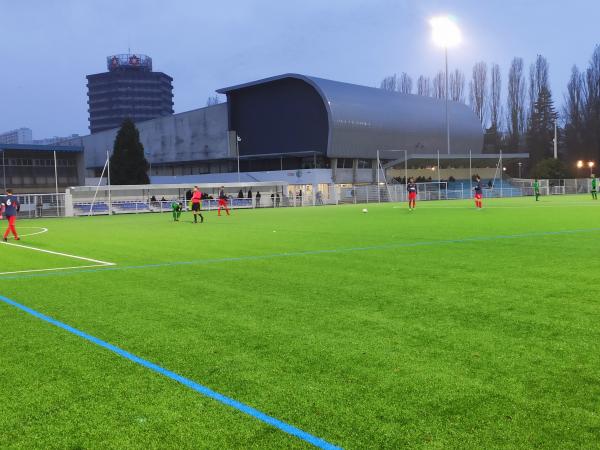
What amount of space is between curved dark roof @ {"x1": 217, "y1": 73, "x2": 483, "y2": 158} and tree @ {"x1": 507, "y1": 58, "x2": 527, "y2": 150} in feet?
38.0

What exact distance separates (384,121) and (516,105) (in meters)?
33.3

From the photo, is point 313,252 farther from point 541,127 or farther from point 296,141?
point 541,127

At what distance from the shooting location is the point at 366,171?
7825cm

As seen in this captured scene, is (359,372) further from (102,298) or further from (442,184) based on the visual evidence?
(442,184)

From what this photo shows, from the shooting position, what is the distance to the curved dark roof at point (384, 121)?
2781 inches

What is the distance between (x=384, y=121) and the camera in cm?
7575

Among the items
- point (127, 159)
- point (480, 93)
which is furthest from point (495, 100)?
point (127, 159)

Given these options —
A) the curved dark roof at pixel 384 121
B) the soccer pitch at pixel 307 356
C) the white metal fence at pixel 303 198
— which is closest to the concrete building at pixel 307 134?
the curved dark roof at pixel 384 121

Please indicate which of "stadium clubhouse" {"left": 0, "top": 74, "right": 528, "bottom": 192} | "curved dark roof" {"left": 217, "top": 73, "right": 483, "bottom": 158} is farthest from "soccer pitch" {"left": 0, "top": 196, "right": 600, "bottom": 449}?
"curved dark roof" {"left": 217, "top": 73, "right": 483, "bottom": 158}

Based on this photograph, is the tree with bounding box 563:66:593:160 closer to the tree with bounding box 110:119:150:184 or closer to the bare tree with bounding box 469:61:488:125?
the bare tree with bounding box 469:61:488:125

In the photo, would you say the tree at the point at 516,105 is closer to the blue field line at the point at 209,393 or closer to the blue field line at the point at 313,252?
the blue field line at the point at 313,252

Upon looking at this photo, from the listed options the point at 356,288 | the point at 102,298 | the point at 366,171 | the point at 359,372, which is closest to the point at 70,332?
the point at 102,298

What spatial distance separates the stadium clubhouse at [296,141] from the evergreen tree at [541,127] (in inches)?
512

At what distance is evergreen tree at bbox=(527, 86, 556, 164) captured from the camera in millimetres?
94812
